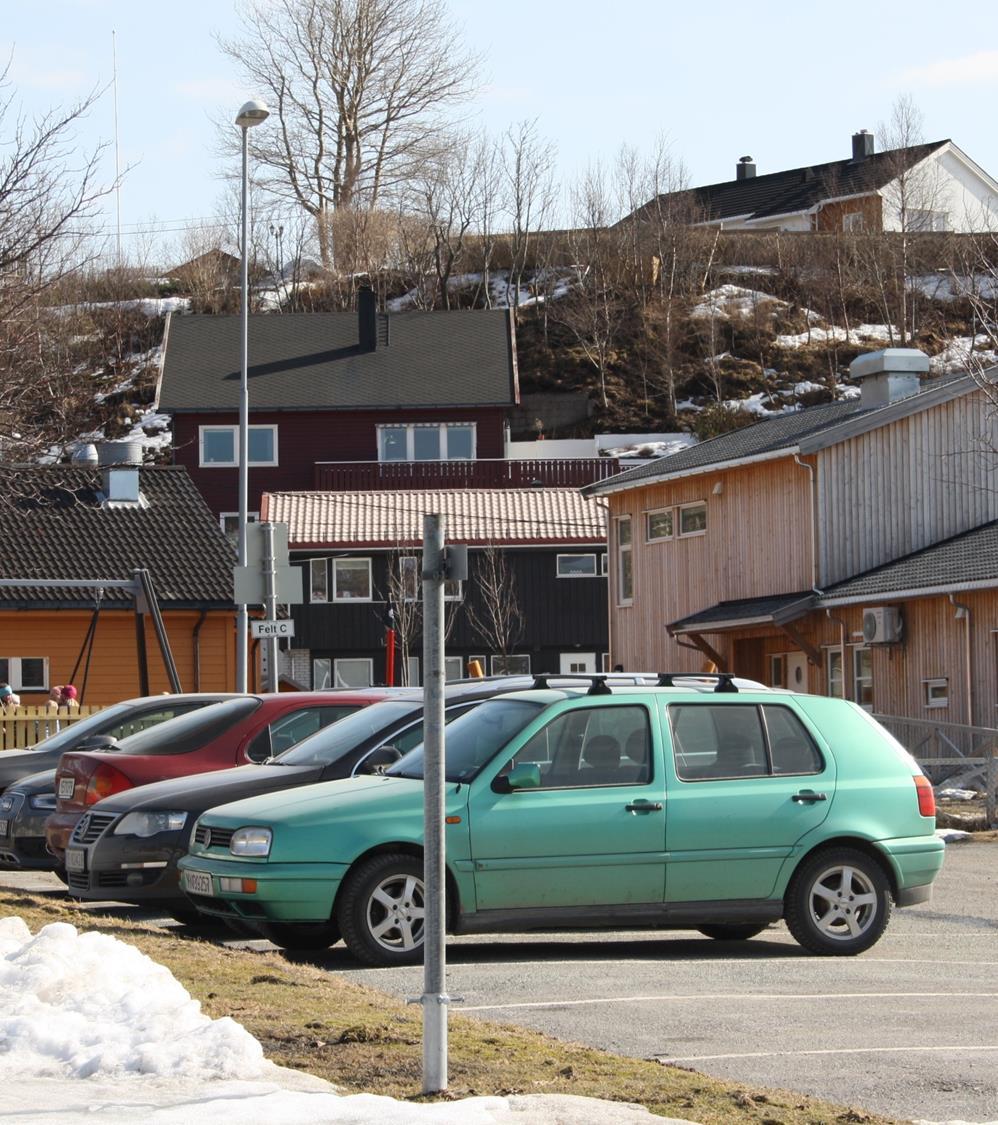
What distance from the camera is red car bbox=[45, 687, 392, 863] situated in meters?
14.5

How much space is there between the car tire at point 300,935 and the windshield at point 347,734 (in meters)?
1.56

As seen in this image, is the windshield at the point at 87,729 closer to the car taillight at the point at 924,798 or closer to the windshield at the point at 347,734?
the windshield at the point at 347,734

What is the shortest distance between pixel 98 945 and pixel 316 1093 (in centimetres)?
303

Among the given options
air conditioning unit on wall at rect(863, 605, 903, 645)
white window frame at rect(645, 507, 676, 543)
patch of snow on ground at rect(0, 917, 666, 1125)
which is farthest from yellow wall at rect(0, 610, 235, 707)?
patch of snow on ground at rect(0, 917, 666, 1125)

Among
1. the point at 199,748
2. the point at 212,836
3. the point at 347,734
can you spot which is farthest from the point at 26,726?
the point at 212,836

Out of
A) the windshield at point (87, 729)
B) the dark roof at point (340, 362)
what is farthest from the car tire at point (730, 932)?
the dark roof at point (340, 362)

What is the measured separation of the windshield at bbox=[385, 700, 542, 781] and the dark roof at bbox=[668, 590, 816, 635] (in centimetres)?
1990

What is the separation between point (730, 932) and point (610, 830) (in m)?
1.83

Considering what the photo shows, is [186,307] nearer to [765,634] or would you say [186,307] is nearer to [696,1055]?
[765,634]

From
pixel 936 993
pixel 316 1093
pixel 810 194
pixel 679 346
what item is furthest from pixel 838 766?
pixel 810 194

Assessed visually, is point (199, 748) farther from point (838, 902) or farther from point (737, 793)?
point (838, 902)

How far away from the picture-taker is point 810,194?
91938mm

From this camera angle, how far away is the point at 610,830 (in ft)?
37.4

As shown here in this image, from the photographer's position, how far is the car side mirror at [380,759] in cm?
1250
